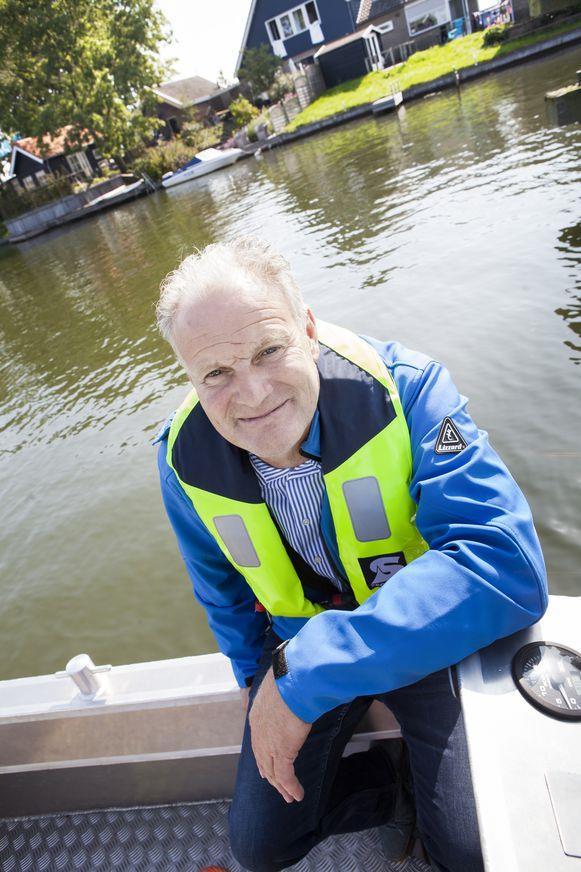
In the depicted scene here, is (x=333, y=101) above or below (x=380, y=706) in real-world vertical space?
above

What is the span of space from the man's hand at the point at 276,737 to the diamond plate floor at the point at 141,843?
788mm

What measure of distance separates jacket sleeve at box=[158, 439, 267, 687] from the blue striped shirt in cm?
30

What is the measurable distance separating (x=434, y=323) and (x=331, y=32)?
42.8m

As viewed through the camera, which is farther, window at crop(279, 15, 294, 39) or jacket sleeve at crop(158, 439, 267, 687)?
window at crop(279, 15, 294, 39)

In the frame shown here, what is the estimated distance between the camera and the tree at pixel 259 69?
40.5 metres

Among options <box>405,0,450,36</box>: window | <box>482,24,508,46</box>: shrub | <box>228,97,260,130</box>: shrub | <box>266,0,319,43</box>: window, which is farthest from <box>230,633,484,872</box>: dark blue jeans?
<box>266,0,319,43</box>: window

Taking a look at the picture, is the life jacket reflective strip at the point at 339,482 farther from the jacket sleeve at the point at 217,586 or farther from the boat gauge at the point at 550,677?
the boat gauge at the point at 550,677

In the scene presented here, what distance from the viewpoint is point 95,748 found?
235 cm

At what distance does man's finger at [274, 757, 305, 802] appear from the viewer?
1.70 meters

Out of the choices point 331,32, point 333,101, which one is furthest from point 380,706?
point 331,32

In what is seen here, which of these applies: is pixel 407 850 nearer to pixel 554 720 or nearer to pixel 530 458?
pixel 554 720

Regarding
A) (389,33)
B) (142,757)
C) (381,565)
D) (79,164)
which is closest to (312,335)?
(381,565)

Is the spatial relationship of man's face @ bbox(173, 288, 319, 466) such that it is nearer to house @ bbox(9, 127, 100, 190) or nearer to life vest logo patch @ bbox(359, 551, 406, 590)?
life vest logo patch @ bbox(359, 551, 406, 590)

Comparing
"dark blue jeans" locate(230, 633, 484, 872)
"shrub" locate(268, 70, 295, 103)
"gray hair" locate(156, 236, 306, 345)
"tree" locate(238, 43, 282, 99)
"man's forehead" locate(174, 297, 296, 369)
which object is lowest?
"dark blue jeans" locate(230, 633, 484, 872)
